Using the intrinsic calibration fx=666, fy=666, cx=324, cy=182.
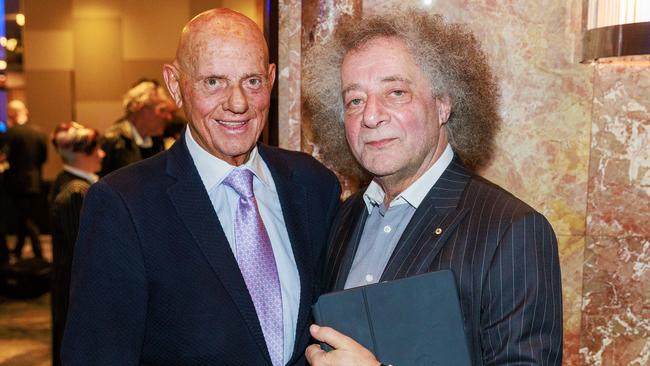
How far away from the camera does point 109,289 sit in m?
1.62

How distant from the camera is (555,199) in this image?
2506 millimetres

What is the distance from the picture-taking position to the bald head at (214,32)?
1.78m

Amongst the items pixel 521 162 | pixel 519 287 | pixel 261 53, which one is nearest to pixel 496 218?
pixel 519 287

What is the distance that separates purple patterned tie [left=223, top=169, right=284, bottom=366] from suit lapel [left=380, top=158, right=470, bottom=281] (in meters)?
0.33

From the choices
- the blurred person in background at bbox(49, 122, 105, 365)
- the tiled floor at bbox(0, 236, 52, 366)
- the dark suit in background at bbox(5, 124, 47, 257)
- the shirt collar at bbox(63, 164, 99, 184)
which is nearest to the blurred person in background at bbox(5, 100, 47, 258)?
the dark suit in background at bbox(5, 124, 47, 257)

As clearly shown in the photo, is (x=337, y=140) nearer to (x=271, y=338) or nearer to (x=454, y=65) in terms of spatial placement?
(x=454, y=65)

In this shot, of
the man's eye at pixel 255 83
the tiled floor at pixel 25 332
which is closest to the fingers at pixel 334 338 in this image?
the man's eye at pixel 255 83

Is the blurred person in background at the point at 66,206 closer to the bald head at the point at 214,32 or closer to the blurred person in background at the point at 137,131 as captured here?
the blurred person in background at the point at 137,131

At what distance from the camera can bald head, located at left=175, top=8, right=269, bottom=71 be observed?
178 cm

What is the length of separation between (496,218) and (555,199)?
3.77 feet

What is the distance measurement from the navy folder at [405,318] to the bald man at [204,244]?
1.03ft

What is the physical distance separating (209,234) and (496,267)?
71cm

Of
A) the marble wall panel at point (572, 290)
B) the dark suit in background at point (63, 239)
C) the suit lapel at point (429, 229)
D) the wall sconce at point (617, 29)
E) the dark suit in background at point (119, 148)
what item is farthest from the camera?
the dark suit in background at point (119, 148)

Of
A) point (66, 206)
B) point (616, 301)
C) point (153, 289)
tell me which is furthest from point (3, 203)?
point (616, 301)
